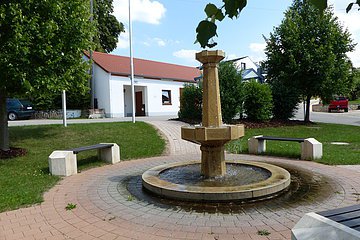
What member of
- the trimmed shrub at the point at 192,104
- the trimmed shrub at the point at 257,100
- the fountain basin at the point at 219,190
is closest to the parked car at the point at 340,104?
the trimmed shrub at the point at 257,100

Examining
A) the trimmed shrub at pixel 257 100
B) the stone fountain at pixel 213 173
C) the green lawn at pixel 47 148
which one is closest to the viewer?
the stone fountain at pixel 213 173

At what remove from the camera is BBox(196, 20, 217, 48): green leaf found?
1.38m

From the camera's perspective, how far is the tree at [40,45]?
8.80 m

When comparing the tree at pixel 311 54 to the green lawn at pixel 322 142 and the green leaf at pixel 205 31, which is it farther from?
the green leaf at pixel 205 31

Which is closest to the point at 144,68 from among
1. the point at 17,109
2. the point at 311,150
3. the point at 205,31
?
the point at 17,109

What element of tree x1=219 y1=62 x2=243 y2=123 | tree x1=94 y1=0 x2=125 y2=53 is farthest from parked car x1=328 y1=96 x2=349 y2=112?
tree x1=94 y1=0 x2=125 y2=53

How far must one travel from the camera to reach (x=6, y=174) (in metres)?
7.62

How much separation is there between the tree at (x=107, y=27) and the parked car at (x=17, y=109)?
14843mm

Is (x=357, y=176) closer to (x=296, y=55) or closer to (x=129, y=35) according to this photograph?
(x=296, y=55)

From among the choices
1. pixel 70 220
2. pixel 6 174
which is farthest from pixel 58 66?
pixel 70 220

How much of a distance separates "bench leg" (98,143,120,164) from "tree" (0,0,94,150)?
286 cm

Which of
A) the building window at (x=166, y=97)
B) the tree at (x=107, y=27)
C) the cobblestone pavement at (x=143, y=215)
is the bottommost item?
the cobblestone pavement at (x=143, y=215)

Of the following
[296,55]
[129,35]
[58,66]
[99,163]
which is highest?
[129,35]

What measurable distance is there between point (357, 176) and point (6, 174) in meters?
8.91
